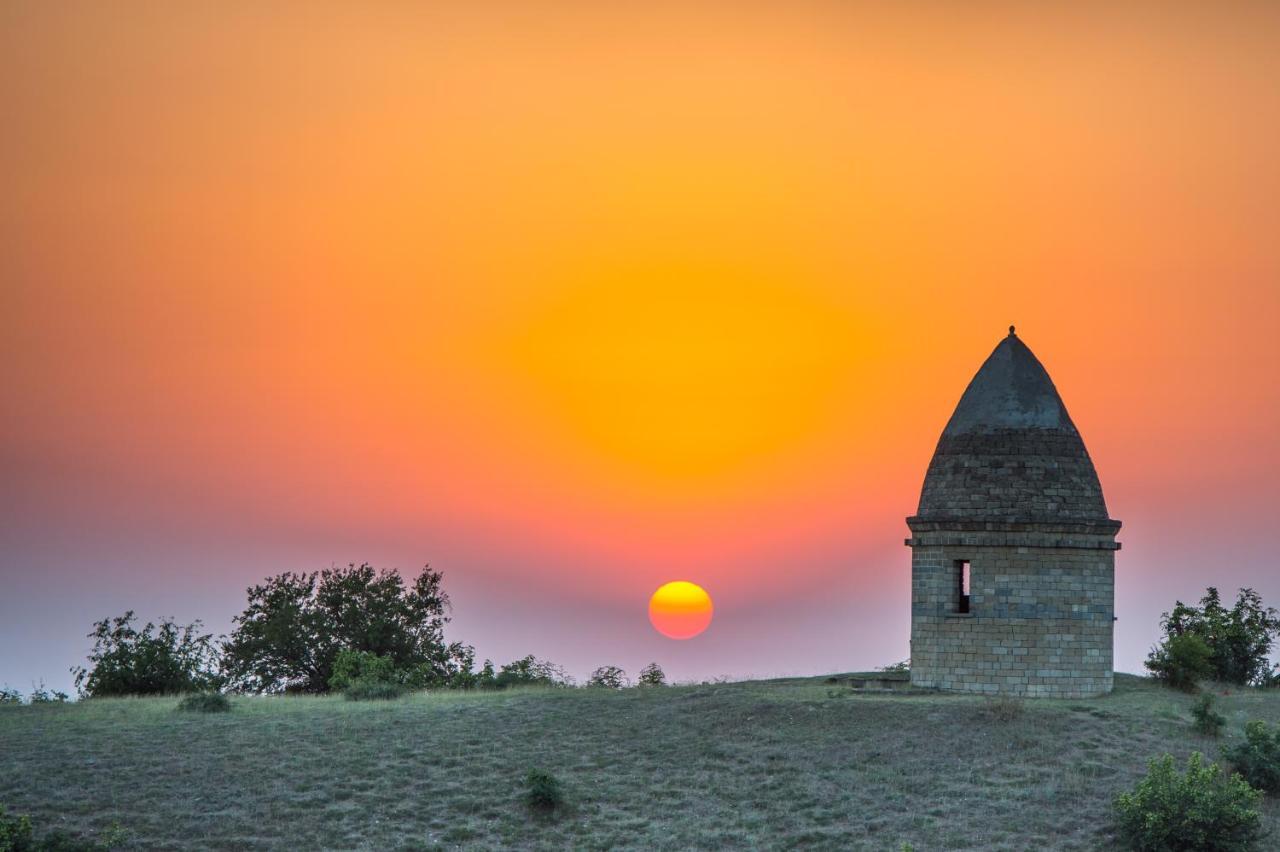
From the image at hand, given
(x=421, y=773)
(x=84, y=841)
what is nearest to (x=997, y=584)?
(x=421, y=773)

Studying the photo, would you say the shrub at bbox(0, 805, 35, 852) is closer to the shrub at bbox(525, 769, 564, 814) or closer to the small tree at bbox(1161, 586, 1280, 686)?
the shrub at bbox(525, 769, 564, 814)

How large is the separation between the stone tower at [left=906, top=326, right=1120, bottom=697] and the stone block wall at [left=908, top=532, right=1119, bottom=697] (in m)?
0.03

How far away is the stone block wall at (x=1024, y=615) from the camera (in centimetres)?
3291

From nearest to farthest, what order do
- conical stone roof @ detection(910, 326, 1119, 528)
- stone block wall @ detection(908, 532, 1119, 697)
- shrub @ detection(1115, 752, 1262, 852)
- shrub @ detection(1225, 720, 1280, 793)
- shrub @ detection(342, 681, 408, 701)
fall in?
shrub @ detection(1115, 752, 1262, 852) < shrub @ detection(1225, 720, 1280, 793) < stone block wall @ detection(908, 532, 1119, 697) < conical stone roof @ detection(910, 326, 1119, 528) < shrub @ detection(342, 681, 408, 701)

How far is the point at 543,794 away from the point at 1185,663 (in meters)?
19.4

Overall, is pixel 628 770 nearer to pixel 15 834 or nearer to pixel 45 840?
pixel 45 840

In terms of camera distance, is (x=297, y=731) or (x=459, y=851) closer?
(x=459, y=851)

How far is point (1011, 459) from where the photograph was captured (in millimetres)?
34469

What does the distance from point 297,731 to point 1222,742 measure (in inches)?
864

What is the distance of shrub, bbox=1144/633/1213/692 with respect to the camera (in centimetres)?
3622

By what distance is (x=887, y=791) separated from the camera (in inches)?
1061

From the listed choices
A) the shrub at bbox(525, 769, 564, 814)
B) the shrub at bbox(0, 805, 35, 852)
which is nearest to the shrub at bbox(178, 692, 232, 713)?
the shrub at bbox(0, 805, 35, 852)

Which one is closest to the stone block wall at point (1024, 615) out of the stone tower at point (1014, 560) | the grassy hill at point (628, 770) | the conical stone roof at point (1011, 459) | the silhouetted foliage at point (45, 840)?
the stone tower at point (1014, 560)

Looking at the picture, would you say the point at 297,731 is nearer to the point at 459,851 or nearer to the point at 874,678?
the point at 459,851
